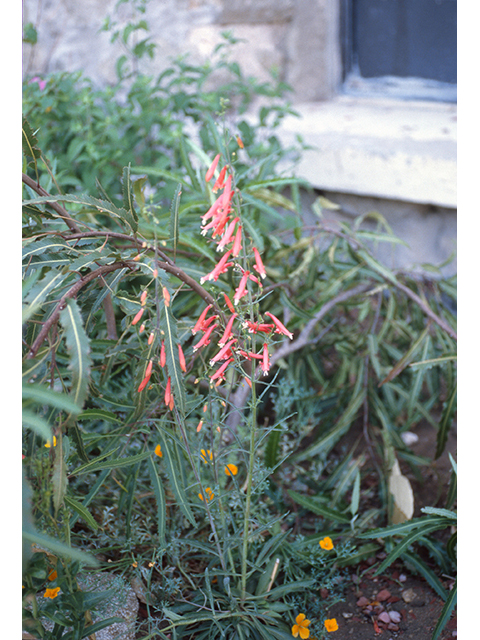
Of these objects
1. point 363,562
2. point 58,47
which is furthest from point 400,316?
point 58,47

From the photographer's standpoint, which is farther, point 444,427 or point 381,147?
point 381,147

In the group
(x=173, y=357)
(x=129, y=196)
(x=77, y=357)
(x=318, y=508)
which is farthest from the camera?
(x=318, y=508)

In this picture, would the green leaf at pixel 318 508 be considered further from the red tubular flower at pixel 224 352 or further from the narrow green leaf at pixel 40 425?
the narrow green leaf at pixel 40 425

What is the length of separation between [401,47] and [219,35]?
2.55ft

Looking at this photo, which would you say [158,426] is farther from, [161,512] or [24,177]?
[24,177]

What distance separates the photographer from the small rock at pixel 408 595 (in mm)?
1285

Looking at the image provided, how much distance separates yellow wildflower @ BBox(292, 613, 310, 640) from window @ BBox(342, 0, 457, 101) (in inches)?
80.0

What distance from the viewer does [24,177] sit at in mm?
909

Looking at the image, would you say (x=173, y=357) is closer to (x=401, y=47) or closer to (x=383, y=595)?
(x=383, y=595)

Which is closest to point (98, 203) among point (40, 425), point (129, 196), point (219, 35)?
point (129, 196)

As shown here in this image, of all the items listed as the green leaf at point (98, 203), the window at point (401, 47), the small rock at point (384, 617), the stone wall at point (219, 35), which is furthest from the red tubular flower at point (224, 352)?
the window at point (401, 47)

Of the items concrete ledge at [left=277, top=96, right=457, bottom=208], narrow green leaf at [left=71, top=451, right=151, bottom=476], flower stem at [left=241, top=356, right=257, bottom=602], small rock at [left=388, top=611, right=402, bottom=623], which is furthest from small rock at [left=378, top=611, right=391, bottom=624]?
concrete ledge at [left=277, top=96, right=457, bottom=208]

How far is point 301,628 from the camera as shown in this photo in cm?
109
